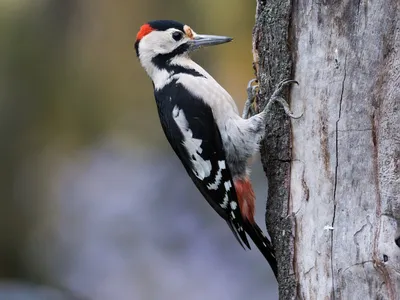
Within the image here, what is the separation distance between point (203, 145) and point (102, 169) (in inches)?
138

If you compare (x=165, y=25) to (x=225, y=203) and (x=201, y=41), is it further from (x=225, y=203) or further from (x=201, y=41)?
(x=225, y=203)

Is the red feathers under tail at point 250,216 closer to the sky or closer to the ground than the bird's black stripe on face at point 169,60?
closer to the ground

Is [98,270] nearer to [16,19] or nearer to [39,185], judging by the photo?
[39,185]

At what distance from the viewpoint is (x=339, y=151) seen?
6.45 feet

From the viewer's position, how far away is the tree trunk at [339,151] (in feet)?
6.16

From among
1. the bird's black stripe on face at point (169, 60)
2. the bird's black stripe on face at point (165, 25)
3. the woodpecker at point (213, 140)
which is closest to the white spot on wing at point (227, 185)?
the woodpecker at point (213, 140)

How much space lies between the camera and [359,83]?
6.33 ft

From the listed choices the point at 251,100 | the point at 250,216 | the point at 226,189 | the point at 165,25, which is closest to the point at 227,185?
the point at 226,189

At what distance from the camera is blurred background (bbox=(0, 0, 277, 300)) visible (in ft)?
17.2

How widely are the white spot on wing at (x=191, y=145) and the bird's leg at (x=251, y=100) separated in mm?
257

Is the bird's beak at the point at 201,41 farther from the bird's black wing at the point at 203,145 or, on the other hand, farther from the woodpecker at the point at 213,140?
the bird's black wing at the point at 203,145

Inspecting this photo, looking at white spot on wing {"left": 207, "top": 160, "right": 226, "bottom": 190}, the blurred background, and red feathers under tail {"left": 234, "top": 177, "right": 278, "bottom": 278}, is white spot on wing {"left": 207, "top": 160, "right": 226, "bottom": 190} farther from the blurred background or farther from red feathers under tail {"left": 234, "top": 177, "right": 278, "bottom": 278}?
the blurred background

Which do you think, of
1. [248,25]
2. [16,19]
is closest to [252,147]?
[248,25]

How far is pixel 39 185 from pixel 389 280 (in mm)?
4779
